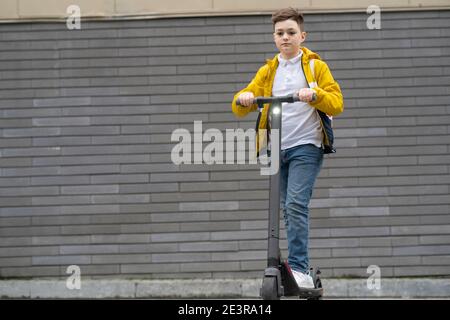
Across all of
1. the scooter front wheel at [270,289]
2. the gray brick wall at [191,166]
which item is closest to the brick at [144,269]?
the gray brick wall at [191,166]

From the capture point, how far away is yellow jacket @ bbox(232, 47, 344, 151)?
5.03 meters

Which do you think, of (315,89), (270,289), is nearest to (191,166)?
(315,89)

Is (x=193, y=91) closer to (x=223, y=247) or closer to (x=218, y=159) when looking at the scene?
(x=218, y=159)

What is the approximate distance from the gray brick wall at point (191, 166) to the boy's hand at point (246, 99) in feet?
12.4

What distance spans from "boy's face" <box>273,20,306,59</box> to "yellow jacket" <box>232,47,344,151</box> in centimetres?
10

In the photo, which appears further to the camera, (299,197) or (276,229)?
(299,197)

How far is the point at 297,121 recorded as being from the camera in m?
5.33

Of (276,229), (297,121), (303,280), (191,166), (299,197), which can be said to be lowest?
(303,280)

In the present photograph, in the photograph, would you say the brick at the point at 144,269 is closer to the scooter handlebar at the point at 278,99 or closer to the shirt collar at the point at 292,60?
the shirt collar at the point at 292,60

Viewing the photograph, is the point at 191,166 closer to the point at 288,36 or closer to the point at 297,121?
the point at 297,121

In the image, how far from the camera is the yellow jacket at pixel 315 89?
198 inches

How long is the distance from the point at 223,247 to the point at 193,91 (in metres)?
1.75

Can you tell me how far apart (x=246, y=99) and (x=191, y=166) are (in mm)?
3871
